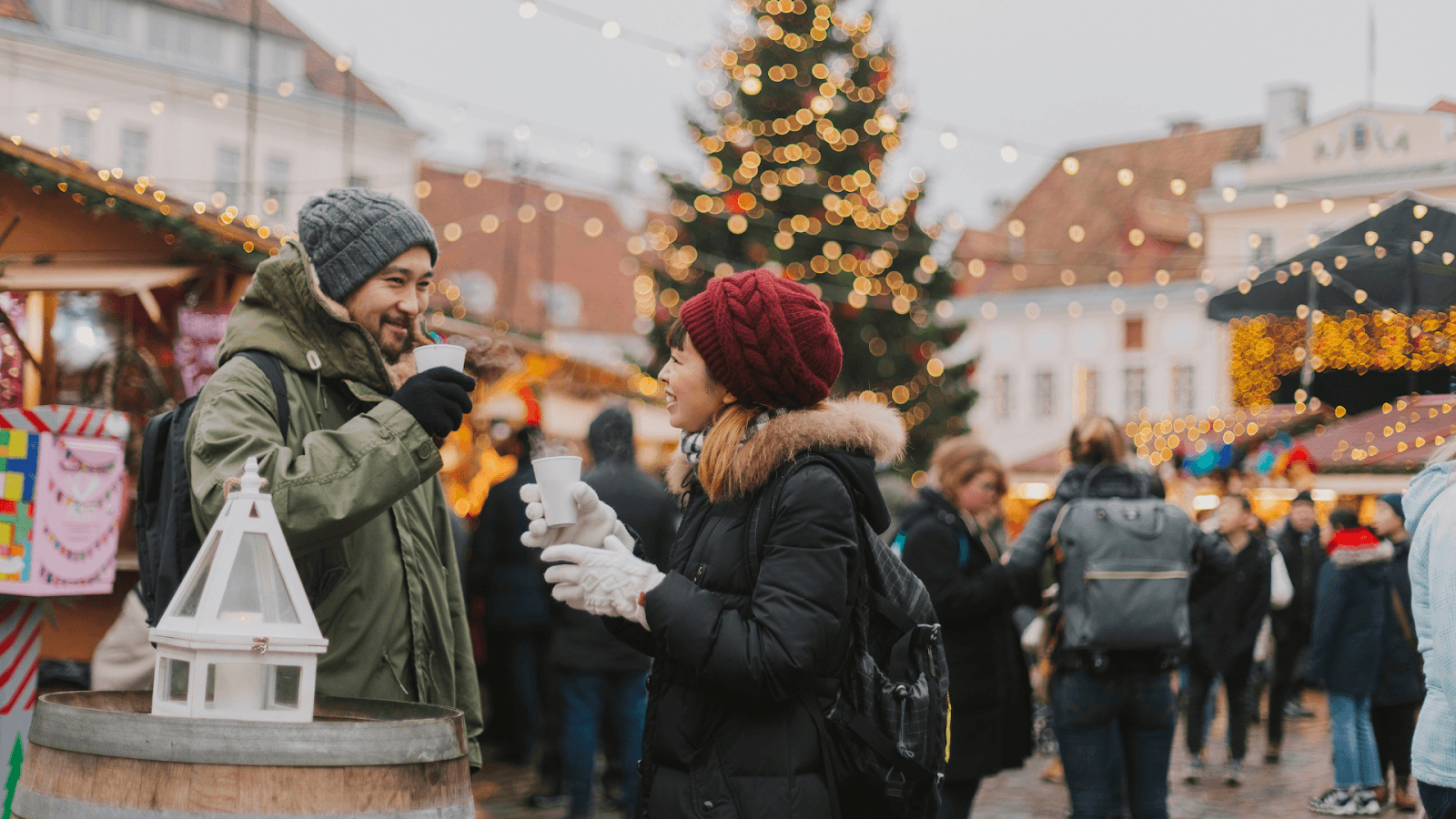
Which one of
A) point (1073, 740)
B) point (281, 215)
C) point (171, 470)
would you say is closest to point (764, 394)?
point (171, 470)

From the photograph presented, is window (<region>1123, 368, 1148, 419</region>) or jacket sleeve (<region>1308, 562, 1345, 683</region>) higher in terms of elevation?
window (<region>1123, 368, 1148, 419</region>)

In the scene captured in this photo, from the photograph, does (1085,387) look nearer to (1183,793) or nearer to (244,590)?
(1183,793)

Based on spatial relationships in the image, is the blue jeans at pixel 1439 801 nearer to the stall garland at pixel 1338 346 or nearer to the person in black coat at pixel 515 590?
the stall garland at pixel 1338 346

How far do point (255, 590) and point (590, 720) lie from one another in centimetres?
464

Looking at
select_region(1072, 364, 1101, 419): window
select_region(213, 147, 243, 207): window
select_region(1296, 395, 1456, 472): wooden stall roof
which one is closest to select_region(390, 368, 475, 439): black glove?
select_region(1296, 395, 1456, 472): wooden stall roof

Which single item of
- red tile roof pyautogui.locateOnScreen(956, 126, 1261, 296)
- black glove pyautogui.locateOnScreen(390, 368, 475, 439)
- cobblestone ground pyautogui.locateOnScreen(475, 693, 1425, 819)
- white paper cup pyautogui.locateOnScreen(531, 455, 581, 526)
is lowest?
cobblestone ground pyautogui.locateOnScreen(475, 693, 1425, 819)

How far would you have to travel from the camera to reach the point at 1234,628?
348 inches

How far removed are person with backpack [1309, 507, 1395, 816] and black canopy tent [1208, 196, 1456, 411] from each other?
146 cm

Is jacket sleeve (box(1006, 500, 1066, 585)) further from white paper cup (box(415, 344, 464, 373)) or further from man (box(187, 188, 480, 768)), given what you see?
A: white paper cup (box(415, 344, 464, 373))

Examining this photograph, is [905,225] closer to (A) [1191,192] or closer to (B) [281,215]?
(B) [281,215]

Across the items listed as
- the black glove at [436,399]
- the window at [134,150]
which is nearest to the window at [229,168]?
the window at [134,150]

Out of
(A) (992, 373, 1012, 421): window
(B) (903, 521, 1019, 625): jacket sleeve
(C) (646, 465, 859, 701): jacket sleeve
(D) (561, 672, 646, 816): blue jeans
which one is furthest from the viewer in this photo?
(A) (992, 373, 1012, 421): window

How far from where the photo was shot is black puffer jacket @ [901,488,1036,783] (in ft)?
16.7

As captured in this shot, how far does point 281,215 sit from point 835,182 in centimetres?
1289
